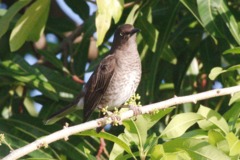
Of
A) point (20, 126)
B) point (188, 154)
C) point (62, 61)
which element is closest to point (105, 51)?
point (62, 61)

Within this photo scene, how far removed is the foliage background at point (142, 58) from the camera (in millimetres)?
4883

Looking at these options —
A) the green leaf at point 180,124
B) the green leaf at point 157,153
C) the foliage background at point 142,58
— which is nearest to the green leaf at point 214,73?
the foliage background at point 142,58

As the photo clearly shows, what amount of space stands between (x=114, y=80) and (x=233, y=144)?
216cm

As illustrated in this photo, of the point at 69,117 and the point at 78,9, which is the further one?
the point at 78,9

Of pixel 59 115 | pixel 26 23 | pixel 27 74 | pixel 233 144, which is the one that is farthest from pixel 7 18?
pixel 233 144

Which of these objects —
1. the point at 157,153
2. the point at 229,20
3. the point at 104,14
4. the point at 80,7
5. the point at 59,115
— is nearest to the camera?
the point at 157,153

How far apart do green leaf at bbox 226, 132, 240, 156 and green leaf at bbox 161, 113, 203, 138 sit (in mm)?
257

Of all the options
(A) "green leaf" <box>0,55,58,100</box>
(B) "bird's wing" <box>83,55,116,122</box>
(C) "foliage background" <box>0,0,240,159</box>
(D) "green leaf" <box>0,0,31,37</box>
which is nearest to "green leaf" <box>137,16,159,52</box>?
(C) "foliage background" <box>0,0,240,159</box>

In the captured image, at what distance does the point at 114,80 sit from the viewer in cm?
601

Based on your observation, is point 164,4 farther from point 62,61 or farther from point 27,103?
point 27,103

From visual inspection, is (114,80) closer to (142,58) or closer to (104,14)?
(142,58)

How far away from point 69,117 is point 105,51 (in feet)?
2.90

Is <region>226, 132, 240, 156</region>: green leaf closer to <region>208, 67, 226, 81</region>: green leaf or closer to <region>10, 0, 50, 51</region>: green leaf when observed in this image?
<region>208, 67, 226, 81</region>: green leaf

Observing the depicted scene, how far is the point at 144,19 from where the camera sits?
5.94m
